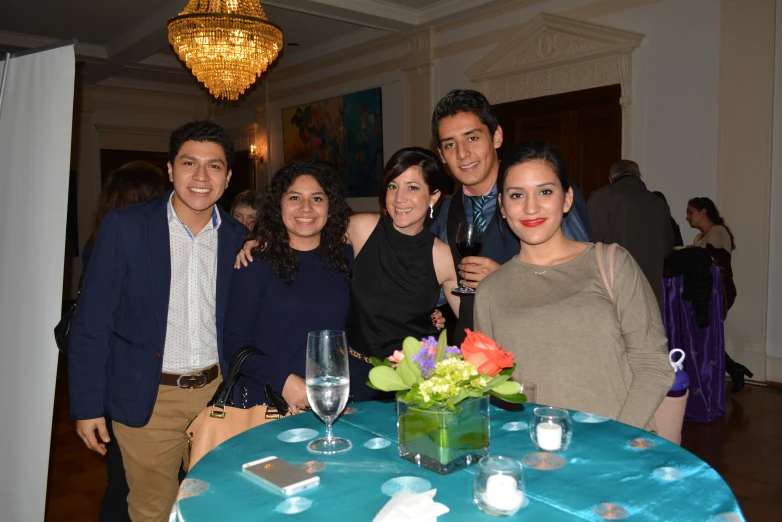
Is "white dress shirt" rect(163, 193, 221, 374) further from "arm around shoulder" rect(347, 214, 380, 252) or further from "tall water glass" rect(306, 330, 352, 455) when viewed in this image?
"tall water glass" rect(306, 330, 352, 455)

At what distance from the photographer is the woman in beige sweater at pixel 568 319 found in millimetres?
1789

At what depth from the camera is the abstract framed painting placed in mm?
9484

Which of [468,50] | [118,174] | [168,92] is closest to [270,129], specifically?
[168,92]

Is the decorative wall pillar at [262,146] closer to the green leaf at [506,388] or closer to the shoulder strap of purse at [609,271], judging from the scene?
the shoulder strap of purse at [609,271]

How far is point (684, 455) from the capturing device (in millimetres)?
1329

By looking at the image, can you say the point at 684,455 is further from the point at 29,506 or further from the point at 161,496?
the point at 29,506

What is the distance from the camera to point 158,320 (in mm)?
2229

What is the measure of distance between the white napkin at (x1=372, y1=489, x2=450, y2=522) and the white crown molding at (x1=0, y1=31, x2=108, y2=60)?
33.9 ft

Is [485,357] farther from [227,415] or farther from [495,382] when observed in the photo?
[227,415]

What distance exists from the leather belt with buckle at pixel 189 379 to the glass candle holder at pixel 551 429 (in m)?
1.42

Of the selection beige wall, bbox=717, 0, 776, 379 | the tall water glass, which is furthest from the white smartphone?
beige wall, bbox=717, 0, 776, 379

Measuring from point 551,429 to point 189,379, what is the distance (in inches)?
58.3

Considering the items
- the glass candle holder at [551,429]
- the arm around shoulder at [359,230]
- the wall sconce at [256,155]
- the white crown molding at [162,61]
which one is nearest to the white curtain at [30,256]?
the arm around shoulder at [359,230]

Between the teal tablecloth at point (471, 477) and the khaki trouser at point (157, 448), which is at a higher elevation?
the teal tablecloth at point (471, 477)
